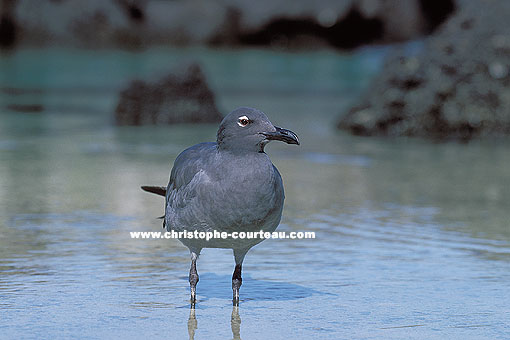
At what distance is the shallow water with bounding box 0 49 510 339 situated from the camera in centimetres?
511

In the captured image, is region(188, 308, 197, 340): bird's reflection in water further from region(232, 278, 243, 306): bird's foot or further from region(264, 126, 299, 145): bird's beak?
region(264, 126, 299, 145): bird's beak

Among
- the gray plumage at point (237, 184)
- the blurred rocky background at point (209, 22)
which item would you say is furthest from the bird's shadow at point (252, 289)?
the blurred rocky background at point (209, 22)

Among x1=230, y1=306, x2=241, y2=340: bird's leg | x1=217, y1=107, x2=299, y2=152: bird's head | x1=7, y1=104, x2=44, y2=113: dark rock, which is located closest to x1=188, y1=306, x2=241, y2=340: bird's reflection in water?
x1=230, y1=306, x2=241, y2=340: bird's leg

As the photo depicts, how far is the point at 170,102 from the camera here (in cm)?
1520

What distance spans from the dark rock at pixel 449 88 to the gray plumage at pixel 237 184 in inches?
346

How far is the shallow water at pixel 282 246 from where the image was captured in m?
5.11

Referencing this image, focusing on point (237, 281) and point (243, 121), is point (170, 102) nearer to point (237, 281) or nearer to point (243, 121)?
point (237, 281)

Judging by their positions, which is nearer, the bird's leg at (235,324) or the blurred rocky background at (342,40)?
the bird's leg at (235,324)

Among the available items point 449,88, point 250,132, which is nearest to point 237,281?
point 250,132

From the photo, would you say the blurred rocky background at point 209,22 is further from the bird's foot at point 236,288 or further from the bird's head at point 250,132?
the bird's head at point 250,132

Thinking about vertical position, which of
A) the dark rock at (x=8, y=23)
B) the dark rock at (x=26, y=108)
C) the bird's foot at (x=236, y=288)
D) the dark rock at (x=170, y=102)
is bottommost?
the bird's foot at (x=236, y=288)

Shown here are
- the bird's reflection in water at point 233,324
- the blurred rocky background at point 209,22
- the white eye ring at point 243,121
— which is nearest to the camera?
the bird's reflection in water at point 233,324

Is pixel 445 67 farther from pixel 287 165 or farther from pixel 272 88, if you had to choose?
pixel 272 88

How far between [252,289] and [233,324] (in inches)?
28.6
